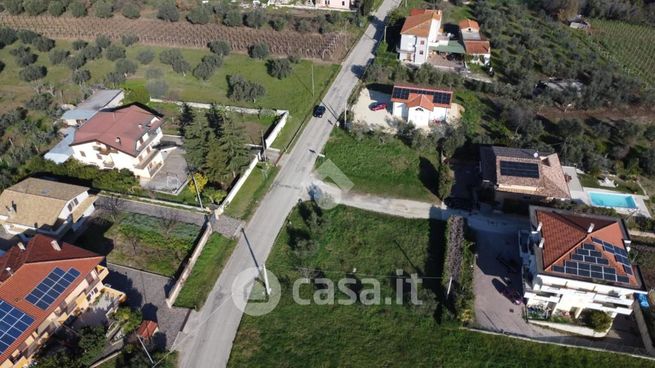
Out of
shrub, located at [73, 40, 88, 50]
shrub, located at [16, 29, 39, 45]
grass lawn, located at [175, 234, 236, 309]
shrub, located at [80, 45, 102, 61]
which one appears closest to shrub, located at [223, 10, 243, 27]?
shrub, located at [80, 45, 102, 61]

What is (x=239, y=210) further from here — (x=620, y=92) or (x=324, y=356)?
(x=620, y=92)

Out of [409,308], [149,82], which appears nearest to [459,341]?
[409,308]

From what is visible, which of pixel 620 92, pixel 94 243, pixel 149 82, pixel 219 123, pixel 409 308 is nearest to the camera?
pixel 409 308

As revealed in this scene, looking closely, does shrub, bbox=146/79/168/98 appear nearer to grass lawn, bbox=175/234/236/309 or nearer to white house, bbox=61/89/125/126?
white house, bbox=61/89/125/126

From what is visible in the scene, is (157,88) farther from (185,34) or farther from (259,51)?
(185,34)

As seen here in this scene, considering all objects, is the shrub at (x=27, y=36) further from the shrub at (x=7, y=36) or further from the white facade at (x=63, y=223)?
the white facade at (x=63, y=223)

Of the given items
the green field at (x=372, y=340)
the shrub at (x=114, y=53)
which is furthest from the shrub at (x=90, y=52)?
the green field at (x=372, y=340)
